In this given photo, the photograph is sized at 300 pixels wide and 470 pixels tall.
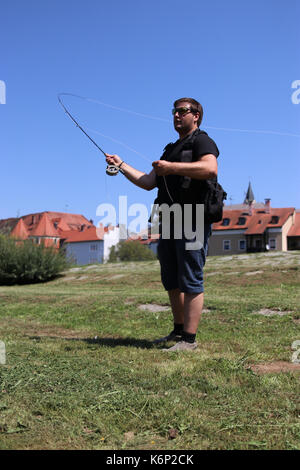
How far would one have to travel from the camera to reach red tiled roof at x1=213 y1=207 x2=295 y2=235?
66.2 m

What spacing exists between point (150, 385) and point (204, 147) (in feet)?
6.63

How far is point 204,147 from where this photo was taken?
3969mm

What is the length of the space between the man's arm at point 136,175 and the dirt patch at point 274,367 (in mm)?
1864

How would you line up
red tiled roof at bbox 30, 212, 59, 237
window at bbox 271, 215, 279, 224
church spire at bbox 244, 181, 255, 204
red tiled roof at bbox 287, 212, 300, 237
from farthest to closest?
1. church spire at bbox 244, 181, 255, 204
2. red tiled roof at bbox 30, 212, 59, 237
3. red tiled roof at bbox 287, 212, 300, 237
4. window at bbox 271, 215, 279, 224

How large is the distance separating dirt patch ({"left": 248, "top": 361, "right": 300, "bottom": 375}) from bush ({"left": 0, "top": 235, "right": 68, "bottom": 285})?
12705 mm

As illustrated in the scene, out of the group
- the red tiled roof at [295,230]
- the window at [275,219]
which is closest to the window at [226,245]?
the window at [275,219]

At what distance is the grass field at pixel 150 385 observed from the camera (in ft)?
6.81

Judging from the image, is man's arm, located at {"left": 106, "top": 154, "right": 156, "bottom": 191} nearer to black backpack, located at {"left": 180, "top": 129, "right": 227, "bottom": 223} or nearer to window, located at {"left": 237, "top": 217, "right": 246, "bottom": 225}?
black backpack, located at {"left": 180, "top": 129, "right": 227, "bottom": 223}

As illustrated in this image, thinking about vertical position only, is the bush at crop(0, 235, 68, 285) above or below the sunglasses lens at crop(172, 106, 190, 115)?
below

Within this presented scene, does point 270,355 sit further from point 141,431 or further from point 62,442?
point 62,442

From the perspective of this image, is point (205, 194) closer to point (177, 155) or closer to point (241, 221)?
point (177, 155)

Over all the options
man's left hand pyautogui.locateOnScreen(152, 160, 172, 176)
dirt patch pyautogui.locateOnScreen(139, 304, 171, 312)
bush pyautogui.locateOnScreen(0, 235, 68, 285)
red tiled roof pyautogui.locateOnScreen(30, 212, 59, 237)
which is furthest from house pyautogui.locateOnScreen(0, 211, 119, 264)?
man's left hand pyautogui.locateOnScreen(152, 160, 172, 176)

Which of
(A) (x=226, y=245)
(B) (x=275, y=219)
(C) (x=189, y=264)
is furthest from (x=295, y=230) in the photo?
(C) (x=189, y=264)
